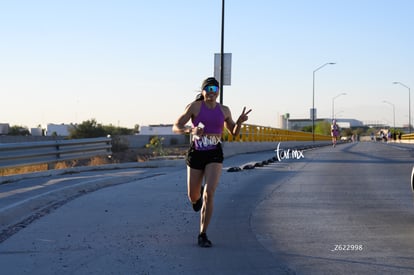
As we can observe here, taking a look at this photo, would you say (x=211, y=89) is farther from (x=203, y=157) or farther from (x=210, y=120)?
(x=203, y=157)

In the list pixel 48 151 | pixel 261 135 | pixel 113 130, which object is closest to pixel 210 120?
pixel 48 151

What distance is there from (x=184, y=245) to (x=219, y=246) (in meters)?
→ 0.40

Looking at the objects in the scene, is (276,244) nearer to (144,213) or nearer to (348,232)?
(348,232)

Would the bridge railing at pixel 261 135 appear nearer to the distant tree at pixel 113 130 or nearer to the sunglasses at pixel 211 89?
the distant tree at pixel 113 130

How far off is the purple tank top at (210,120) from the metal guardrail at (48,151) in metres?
8.44

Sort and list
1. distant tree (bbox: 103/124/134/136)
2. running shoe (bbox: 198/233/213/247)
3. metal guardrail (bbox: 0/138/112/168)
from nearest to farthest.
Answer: running shoe (bbox: 198/233/213/247)
metal guardrail (bbox: 0/138/112/168)
distant tree (bbox: 103/124/134/136)

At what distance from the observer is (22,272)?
6184 millimetres

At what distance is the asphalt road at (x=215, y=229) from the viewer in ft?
21.2

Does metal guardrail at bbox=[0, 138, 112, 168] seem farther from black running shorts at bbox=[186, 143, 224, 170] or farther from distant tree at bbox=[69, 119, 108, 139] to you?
distant tree at bbox=[69, 119, 108, 139]

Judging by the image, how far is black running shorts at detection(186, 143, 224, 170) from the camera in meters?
7.38

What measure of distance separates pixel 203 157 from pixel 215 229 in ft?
4.74

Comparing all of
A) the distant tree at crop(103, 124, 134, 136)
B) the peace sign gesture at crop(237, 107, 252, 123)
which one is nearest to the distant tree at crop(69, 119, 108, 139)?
the distant tree at crop(103, 124, 134, 136)

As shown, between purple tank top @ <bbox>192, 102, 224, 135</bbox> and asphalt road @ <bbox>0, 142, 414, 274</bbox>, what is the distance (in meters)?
1.32

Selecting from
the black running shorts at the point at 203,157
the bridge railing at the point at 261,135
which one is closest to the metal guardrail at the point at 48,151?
the bridge railing at the point at 261,135
